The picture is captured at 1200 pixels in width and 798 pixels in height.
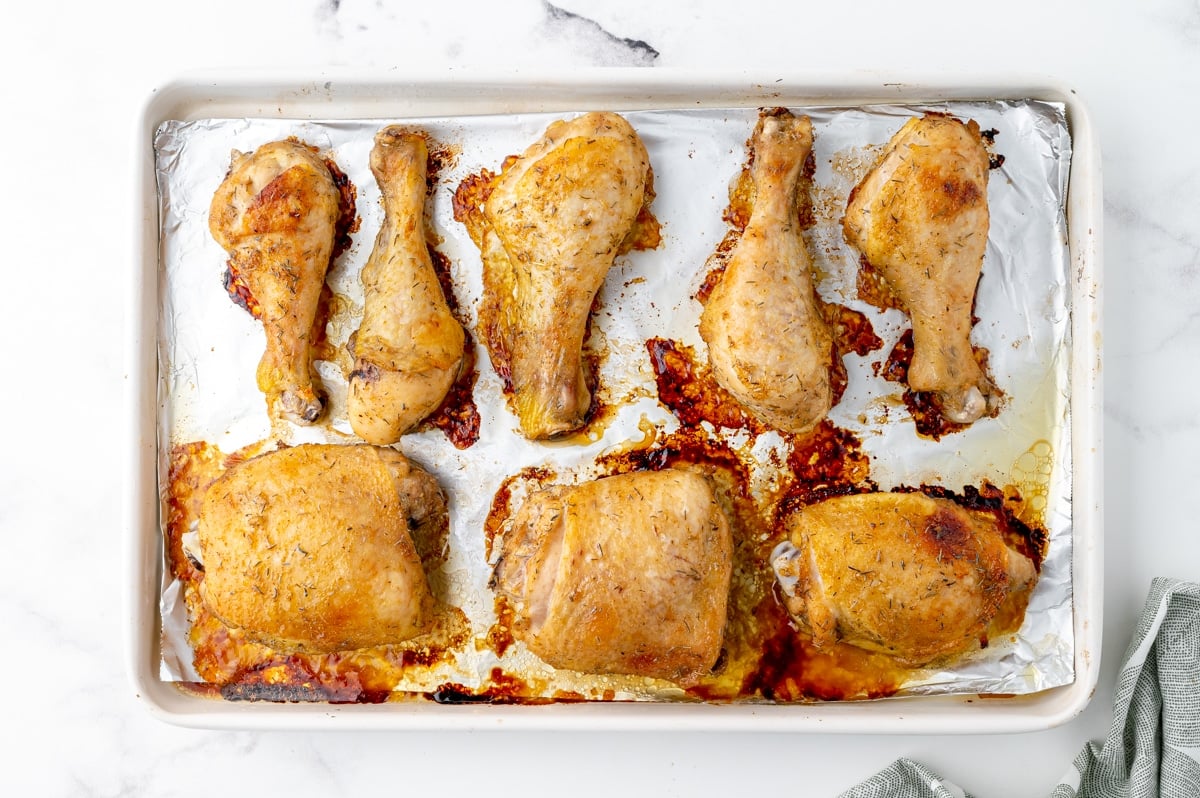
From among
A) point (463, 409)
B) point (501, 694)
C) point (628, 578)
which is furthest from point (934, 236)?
point (501, 694)

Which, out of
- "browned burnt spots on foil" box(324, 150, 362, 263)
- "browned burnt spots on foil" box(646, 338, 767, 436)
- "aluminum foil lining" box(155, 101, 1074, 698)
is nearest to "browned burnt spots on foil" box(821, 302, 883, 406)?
"aluminum foil lining" box(155, 101, 1074, 698)

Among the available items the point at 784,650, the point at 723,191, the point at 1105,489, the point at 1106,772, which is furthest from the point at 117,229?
the point at 1106,772

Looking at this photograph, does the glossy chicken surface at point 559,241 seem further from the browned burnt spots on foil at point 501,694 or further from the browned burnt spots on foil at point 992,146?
the browned burnt spots on foil at point 992,146

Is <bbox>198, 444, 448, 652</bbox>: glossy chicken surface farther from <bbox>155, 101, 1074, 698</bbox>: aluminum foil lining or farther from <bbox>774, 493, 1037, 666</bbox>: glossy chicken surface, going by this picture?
<bbox>774, 493, 1037, 666</bbox>: glossy chicken surface

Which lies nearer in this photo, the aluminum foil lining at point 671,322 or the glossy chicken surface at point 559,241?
the glossy chicken surface at point 559,241

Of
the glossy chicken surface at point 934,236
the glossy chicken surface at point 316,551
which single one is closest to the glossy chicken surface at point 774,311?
the glossy chicken surface at point 934,236

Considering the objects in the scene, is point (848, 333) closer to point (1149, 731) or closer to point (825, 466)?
point (825, 466)
